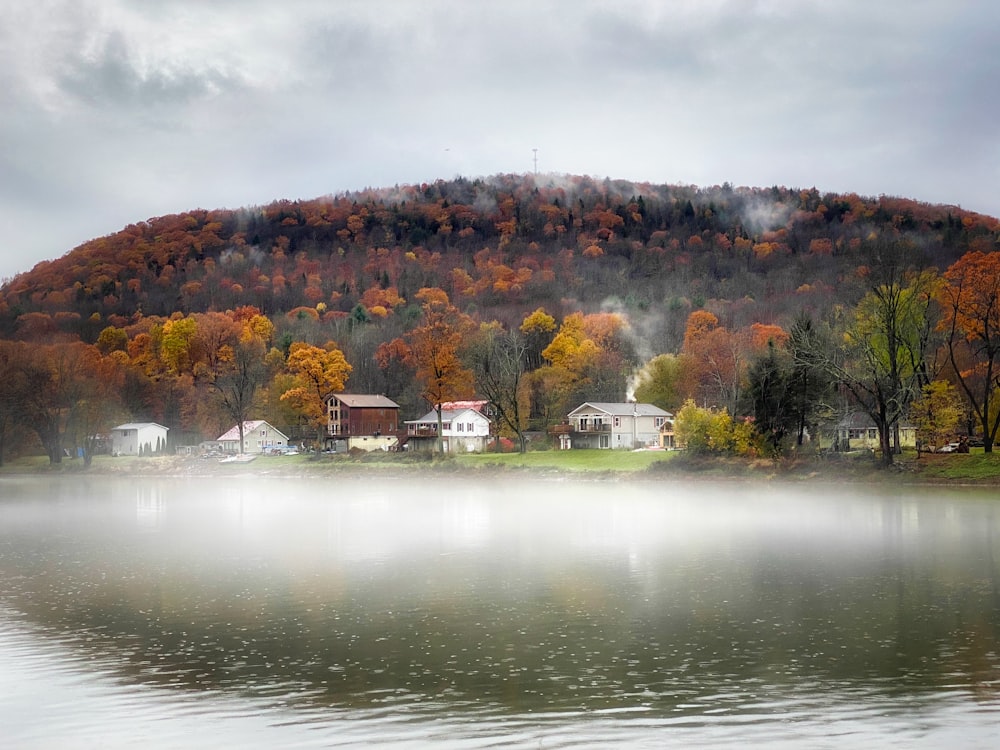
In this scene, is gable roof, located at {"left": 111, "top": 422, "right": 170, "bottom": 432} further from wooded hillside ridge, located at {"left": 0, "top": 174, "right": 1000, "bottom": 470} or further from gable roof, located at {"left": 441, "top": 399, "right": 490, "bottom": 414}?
gable roof, located at {"left": 441, "top": 399, "right": 490, "bottom": 414}

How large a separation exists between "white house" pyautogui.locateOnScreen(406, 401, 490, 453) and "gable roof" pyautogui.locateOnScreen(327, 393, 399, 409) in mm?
3685

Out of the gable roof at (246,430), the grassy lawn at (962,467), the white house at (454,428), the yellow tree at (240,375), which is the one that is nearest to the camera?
the grassy lawn at (962,467)

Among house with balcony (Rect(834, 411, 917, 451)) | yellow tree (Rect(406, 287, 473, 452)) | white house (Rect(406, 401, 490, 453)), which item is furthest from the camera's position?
white house (Rect(406, 401, 490, 453))

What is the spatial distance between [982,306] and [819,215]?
123344mm

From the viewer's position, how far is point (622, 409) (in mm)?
101000

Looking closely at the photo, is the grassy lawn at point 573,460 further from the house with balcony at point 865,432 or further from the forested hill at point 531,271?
the forested hill at point 531,271

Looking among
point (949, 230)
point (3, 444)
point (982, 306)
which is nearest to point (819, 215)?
point (949, 230)

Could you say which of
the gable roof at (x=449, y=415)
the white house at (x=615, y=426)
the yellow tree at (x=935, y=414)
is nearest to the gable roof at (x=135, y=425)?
the gable roof at (x=449, y=415)

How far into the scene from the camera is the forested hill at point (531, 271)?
147 m

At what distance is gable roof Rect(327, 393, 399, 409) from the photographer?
113 metres

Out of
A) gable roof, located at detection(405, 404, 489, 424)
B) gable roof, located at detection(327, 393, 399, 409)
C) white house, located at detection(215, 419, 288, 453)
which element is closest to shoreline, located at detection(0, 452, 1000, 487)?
white house, located at detection(215, 419, 288, 453)

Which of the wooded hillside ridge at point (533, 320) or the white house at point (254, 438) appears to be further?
the white house at point (254, 438)

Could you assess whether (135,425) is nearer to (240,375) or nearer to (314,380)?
(240,375)

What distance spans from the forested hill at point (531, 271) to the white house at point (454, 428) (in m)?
29.3
